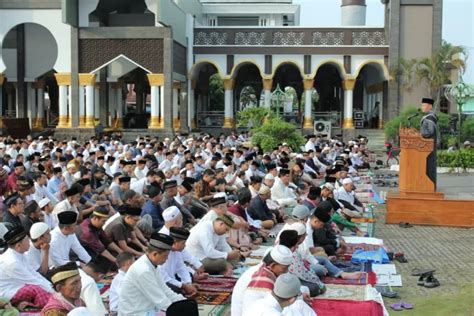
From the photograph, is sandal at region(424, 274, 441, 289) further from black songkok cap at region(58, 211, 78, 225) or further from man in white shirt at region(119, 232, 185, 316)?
black songkok cap at region(58, 211, 78, 225)

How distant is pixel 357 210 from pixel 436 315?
5257 millimetres

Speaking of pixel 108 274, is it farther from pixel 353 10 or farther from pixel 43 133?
pixel 353 10

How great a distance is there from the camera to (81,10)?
27.2 meters

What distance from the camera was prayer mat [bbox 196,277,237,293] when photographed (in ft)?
24.4

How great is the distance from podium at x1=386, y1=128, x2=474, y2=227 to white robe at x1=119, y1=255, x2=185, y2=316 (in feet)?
24.3

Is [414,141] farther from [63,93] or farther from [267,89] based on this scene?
[267,89]

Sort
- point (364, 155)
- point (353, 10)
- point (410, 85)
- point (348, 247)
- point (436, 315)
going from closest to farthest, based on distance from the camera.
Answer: point (436, 315) → point (348, 247) → point (364, 155) → point (410, 85) → point (353, 10)

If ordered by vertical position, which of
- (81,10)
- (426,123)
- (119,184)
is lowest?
(119,184)

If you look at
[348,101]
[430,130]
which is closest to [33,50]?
[348,101]

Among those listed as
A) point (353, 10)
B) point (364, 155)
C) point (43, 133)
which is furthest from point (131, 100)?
point (364, 155)

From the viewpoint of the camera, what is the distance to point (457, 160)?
2136 centimetres

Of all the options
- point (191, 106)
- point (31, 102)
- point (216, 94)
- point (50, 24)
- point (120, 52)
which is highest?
point (50, 24)

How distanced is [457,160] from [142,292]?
57.1 ft

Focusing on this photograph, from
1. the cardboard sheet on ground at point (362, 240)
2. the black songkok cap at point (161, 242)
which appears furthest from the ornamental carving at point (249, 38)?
the black songkok cap at point (161, 242)
